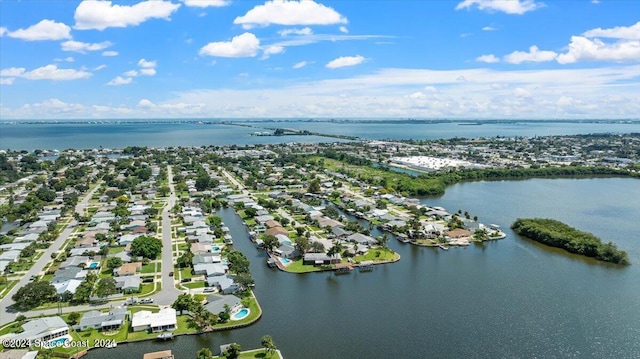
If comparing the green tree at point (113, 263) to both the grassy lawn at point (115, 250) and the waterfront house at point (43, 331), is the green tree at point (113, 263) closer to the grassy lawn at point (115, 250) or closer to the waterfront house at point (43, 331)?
the grassy lawn at point (115, 250)

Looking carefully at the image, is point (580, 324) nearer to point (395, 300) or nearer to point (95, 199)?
point (395, 300)

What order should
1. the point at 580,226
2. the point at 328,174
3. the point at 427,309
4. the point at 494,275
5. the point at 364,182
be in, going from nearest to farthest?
1. the point at 427,309
2. the point at 494,275
3. the point at 580,226
4. the point at 364,182
5. the point at 328,174

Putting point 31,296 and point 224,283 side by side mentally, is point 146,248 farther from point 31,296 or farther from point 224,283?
point 31,296

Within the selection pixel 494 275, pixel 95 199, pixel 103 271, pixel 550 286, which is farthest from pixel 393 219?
pixel 95 199

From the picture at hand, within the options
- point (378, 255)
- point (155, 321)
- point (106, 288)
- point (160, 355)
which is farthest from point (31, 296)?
point (378, 255)

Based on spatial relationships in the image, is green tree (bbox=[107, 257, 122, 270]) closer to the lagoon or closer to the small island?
the lagoon

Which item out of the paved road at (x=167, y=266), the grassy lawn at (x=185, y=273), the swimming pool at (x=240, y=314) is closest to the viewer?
the swimming pool at (x=240, y=314)

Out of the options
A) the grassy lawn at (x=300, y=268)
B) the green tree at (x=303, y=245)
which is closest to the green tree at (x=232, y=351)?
the grassy lawn at (x=300, y=268)
